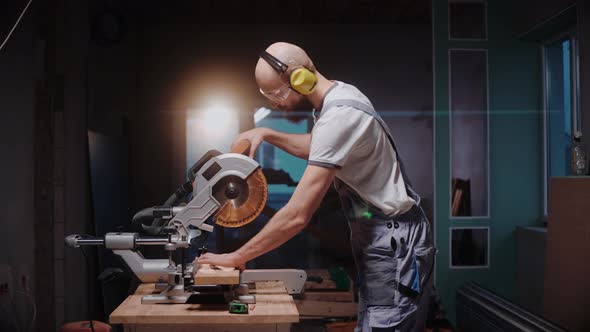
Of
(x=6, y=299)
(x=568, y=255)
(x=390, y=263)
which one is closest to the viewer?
(x=390, y=263)

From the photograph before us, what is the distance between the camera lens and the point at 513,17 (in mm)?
3838

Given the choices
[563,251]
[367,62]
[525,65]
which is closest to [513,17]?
[525,65]

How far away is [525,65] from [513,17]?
0.36 metres

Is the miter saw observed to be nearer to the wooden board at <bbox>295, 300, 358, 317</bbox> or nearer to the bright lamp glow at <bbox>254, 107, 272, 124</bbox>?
the wooden board at <bbox>295, 300, 358, 317</bbox>

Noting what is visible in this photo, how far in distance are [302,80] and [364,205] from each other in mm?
500

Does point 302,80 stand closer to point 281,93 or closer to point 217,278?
point 281,93

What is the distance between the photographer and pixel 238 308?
1.76 metres

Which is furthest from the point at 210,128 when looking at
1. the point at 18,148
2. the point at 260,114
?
the point at 18,148

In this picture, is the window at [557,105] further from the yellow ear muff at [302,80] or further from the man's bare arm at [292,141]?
the yellow ear muff at [302,80]

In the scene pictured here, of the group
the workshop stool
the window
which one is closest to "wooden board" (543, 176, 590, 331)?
the window

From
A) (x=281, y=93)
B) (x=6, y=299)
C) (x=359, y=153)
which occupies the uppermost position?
(x=281, y=93)

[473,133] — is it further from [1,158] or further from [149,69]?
[1,158]

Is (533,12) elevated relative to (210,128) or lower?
elevated

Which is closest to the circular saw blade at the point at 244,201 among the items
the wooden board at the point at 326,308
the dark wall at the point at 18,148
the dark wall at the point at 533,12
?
the wooden board at the point at 326,308
